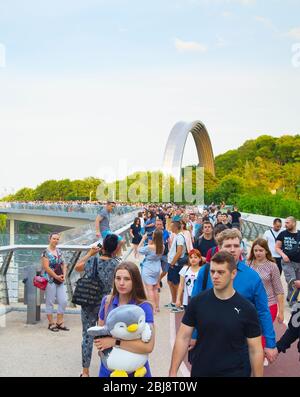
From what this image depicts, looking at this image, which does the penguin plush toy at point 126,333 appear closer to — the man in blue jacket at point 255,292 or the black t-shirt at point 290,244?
the man in blue jacket at point 255,292

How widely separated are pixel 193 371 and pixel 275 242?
6.75 m

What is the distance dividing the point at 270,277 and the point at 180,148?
4889 inches

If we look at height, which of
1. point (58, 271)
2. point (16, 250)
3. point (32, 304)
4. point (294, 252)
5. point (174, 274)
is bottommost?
point (32, 304)

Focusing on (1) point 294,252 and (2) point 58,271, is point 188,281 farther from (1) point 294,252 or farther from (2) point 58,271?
(1) point 294,252

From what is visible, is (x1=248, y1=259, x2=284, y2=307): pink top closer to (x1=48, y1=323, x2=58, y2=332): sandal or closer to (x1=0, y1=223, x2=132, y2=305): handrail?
(x1=48, y1=323, x2=58, y2=332): sandal

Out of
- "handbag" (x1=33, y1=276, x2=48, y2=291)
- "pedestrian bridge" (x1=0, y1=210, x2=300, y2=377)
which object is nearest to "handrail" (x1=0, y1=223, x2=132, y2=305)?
"pedestrian bridge" (x1=0, y1=210, x2=300, y2=377)

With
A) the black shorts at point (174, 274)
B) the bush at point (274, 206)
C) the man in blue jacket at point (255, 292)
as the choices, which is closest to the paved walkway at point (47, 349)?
the black shorts at point (174, 274)

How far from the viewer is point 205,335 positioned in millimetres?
3906

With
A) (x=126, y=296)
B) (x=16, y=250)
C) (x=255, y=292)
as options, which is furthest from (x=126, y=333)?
(x=16, y=250)

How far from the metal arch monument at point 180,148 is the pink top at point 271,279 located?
119445mm

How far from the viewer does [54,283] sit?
26.8 ft

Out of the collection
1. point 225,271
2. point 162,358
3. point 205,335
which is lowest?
point 162,358
